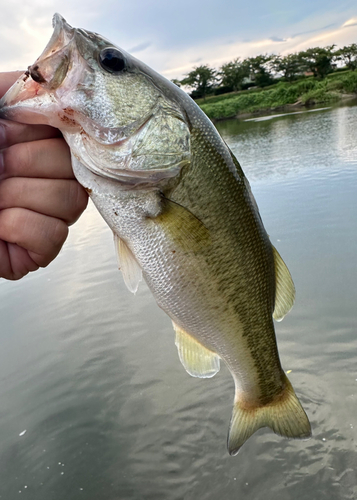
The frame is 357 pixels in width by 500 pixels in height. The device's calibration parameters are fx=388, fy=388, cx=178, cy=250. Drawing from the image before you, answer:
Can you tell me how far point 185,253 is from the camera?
5.53 ft

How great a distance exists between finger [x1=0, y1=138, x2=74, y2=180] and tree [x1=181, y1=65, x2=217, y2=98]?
69276 mm

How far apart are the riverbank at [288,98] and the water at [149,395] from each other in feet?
136

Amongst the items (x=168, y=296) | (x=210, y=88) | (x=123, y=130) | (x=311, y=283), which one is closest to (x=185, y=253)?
(x=168, y=296)

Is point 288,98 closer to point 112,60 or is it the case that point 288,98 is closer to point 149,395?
point 149,395

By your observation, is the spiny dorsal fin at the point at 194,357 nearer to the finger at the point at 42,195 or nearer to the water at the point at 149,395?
the finger at the point at 42,195

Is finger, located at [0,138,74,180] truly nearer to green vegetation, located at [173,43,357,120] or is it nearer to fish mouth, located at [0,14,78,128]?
fish mouth, located at [0,14,78,128]

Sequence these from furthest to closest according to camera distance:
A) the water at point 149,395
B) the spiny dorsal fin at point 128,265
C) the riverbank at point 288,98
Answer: the riverbank at point 288,98 < the water at point 149,395 < the spiny dorsal fin at point 128,265

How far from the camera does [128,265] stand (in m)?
1.73

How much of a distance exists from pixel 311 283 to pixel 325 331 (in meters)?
1.09

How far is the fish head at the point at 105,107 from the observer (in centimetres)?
135

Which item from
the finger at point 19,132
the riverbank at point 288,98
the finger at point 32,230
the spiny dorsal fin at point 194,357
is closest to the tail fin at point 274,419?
the spiny dorsal fin at point 194,357

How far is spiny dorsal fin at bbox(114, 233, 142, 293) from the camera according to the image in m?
1.70

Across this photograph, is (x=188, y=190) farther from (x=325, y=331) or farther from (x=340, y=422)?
(x=325, y=331)

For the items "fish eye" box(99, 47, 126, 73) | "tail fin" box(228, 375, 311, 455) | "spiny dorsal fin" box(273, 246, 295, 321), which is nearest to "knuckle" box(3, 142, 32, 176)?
"fish eye" box(99, 47, 126, 73)
